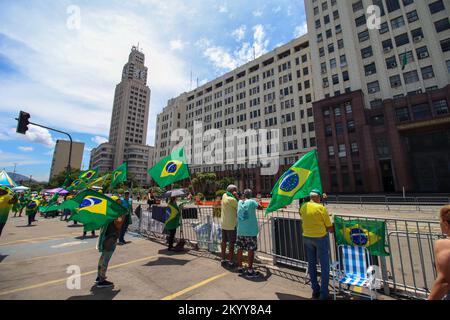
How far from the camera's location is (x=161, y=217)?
818 cm

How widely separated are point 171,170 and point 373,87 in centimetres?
3989

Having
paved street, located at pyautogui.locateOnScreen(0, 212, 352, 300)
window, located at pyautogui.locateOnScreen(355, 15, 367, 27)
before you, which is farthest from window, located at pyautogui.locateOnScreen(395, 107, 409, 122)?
paved street, located at pyautogui.locateOnScreen(0, 212, 352, 300)

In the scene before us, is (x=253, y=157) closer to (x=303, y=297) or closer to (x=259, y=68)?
(x=259, y=68)

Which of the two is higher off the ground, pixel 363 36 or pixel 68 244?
pixel 363 36

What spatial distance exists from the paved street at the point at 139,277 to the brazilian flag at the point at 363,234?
135 centimetres

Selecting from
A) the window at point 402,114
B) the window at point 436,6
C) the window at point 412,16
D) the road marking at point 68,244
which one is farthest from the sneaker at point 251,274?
the window at point 436,6

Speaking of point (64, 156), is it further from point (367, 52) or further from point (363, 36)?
point (367, 52)

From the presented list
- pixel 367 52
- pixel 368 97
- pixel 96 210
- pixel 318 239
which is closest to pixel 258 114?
pixel 368 97

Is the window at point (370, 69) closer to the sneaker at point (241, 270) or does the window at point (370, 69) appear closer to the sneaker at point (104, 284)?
the sneaker at point (241, 270)

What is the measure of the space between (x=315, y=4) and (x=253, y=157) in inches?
1362

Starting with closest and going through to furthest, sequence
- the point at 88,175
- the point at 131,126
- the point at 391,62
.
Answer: the point at 88,175 → the point at 391,62 → the point at 131,126

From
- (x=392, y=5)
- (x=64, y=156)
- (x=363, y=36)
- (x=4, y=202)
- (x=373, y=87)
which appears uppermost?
(x=392, y=5)

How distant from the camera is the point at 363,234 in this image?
4.15 meters
